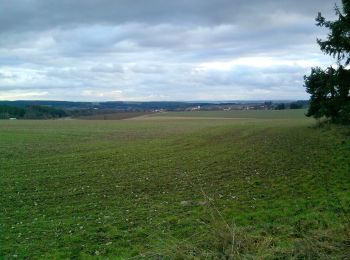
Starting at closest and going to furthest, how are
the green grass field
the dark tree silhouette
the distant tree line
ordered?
1. the green grass field
2. the dark tree silhouette
3. the distant tree line

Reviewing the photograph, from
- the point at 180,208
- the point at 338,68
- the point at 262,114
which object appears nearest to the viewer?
the point at 180,208

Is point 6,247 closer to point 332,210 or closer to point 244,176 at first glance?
point 332,210

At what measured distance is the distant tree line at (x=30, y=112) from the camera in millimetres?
146125

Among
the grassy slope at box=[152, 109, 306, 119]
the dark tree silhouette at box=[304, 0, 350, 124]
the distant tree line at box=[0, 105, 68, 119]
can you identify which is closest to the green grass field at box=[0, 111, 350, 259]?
the dark tree silhouette at box=[304, 0, 350, 124]

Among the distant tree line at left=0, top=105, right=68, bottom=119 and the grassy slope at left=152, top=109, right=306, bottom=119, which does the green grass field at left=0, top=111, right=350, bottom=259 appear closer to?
the grassy slope at left=152, top=109, right=306, bottom=119

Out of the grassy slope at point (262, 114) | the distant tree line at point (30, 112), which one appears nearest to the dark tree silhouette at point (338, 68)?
the grassy slope at point (262, 114)

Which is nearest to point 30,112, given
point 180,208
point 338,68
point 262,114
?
point 262,114

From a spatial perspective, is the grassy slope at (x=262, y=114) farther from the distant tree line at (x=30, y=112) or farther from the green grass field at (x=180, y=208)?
the green grass field at (x=180, y=208)

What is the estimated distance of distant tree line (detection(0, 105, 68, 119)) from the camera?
14612 cm

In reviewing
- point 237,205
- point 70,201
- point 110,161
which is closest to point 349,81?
point 110,161

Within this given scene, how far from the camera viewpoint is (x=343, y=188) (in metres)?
13.7

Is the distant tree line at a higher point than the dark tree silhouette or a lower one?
lower

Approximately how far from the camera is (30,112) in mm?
150000

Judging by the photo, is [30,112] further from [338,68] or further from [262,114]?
[338,68]
